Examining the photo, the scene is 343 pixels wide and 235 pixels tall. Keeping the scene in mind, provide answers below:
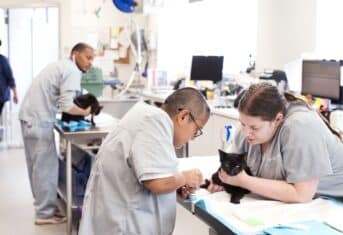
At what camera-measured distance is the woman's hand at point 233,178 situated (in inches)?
76.5

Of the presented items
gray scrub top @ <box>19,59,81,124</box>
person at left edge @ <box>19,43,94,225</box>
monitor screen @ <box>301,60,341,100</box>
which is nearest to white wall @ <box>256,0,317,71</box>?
monitor screen @ <box>301,60,341,100</box>

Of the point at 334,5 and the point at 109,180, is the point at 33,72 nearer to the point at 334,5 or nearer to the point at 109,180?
the point at 334,5

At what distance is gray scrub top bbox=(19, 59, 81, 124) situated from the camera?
12.6 feet

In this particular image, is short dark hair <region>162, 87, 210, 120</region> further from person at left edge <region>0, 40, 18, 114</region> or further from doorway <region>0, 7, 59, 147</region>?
doorway <region>0, 7, 59, 147</region>

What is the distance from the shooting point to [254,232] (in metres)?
1.63

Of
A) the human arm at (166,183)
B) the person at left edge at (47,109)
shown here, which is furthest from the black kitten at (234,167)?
the person at left edge at (47,109)

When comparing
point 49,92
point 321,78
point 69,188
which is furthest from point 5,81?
point 321,78

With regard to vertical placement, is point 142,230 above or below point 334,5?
below

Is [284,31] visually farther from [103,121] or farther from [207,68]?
[103,121]

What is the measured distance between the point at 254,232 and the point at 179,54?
581 cm

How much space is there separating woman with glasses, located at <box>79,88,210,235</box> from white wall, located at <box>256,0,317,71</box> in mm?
2957

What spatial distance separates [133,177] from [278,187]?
0.58 metres

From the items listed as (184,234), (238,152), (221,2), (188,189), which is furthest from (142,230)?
(221,2)

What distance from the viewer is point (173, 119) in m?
1.74
